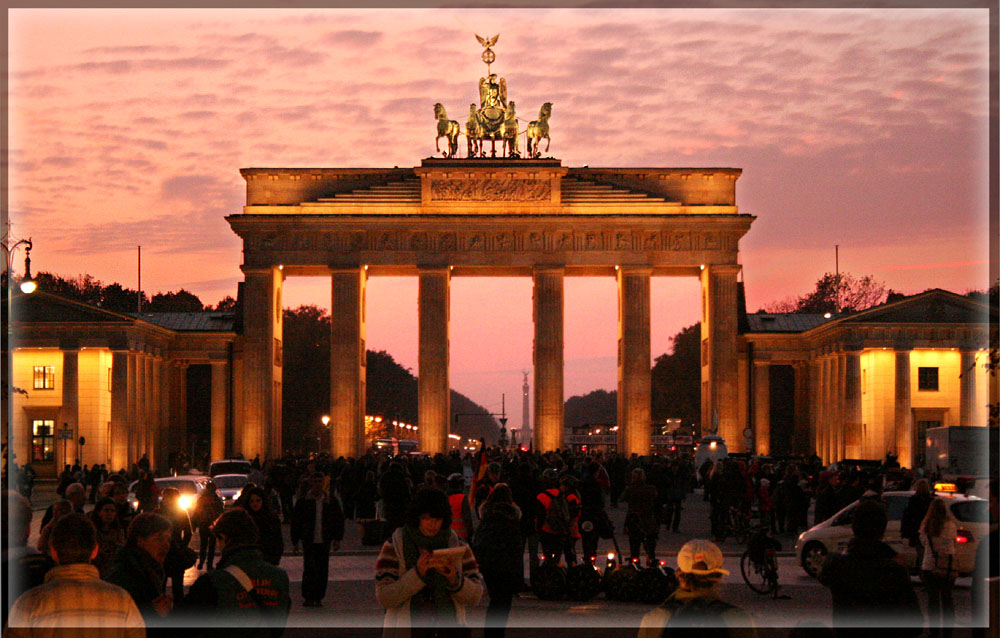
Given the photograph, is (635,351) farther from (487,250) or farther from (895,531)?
(895,531)

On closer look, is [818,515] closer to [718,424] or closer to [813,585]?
[813,585]

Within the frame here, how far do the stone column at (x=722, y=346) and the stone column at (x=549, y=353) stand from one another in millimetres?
7783

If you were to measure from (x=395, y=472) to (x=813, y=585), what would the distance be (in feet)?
29.6

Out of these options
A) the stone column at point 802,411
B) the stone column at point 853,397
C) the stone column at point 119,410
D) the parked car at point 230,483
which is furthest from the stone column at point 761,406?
the parked car at point 230,483

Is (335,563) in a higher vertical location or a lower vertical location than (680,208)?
lower

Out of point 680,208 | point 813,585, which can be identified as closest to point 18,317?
point 680,208

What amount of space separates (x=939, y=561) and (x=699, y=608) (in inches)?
377

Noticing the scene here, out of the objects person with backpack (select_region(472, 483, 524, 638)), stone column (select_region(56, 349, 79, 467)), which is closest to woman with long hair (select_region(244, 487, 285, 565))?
person with backpack (select_region(472, 483, 524, 638))

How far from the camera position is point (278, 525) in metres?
17.5

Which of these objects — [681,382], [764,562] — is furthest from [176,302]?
[764,562]

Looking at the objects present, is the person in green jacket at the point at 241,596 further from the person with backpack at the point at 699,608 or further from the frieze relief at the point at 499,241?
the frieze relief at the point at 499,241

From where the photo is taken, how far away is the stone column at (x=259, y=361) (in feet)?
264

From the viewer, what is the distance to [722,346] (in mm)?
80875

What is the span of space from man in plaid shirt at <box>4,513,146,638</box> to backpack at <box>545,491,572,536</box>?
1289cm
